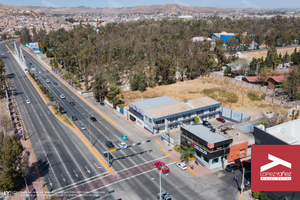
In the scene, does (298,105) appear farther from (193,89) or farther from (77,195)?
(77,195)

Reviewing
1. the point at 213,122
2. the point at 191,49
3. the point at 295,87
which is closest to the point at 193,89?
the point at 213,122

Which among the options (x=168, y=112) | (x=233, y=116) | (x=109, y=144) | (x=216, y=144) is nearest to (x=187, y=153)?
(x=216, y=144)

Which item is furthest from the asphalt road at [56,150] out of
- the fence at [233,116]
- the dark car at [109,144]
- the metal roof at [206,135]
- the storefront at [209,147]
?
the fence at [233,116]

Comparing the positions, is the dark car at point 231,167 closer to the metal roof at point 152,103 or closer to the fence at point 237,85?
the metal roof at point 152,103

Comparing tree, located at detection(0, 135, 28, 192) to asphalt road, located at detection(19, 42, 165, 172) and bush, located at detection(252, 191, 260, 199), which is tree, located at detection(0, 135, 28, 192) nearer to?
asphalt road, located at detection(19, 42, 165, 172)

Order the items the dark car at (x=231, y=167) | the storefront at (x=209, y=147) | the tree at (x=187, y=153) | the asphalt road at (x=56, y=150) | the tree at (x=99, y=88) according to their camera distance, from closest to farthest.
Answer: the asphalt road at (x=56, y=150)
the dark car at (x=231, y=167)
the storefront at (x=209, y=147)
the tree at (x=187, y=153)
the tree at (x=99, y=88)

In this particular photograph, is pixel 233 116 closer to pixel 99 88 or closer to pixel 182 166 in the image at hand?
pixel 182 166

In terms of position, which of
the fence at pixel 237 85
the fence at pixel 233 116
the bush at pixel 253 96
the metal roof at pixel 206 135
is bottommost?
the fence at pixel 233 116
